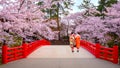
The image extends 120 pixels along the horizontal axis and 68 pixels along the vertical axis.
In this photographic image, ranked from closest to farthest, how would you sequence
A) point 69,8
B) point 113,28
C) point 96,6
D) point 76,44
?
point 76,44 < point 113,28 < point 96,6 < point 69,8

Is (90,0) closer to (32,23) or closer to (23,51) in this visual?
(32,23)

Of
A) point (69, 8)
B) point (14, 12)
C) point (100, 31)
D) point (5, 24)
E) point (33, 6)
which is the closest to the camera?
point (5, 24)

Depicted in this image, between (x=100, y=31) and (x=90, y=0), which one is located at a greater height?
(x=90, y=0)

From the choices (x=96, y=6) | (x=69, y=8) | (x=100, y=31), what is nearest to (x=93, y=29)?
(x=100, y=31)

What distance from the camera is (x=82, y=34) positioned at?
63.2 metres

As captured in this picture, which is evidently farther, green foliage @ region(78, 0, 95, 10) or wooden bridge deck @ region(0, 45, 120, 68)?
green foliage @ region(78, 0, 95, 10)

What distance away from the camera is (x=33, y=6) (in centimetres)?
2989

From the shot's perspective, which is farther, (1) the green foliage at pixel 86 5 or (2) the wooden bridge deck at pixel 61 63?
(1) the green foliage at pixel 86 5

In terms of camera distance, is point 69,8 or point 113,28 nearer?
point 113,28

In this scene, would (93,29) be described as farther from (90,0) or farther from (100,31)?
(90,0)

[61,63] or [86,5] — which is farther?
[86,5]

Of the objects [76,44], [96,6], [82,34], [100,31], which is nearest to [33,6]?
[76,44]

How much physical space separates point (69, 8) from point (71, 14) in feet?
6.65

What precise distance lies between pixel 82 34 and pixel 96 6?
8290 millimetres
